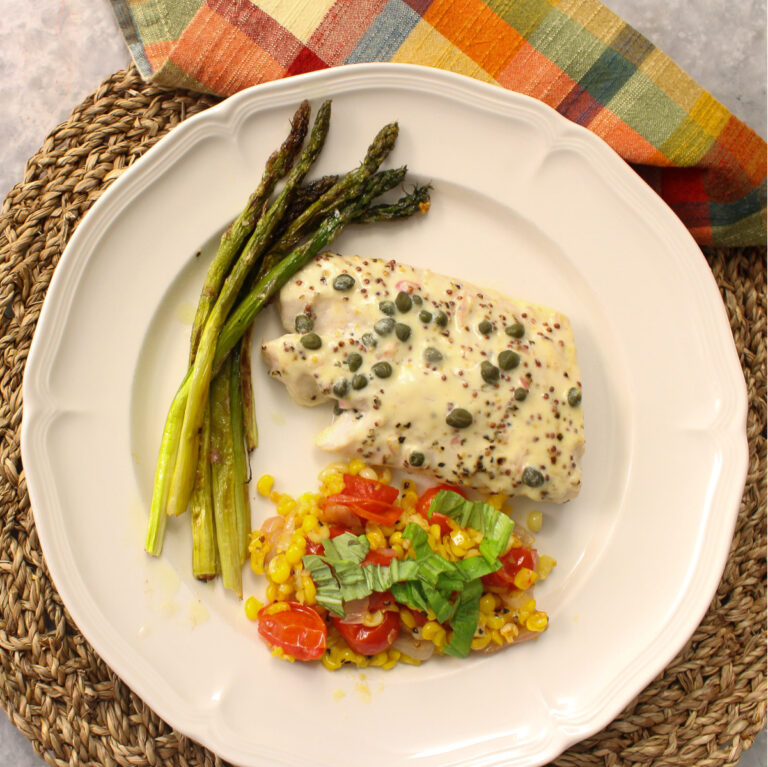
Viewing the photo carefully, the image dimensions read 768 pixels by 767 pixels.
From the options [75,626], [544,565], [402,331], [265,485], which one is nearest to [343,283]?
[402,331]

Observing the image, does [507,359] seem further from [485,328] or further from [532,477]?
[532,477]

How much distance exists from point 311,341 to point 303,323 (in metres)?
0.15

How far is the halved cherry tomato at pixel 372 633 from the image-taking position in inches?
164

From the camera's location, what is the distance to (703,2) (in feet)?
16.8

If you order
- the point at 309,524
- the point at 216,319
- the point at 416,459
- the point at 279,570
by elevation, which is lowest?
the point at 279,570

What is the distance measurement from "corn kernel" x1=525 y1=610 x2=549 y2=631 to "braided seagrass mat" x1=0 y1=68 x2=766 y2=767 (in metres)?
0.88

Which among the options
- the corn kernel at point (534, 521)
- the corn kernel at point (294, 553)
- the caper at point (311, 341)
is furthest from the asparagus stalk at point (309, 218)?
the corn kernel at point (534, 521)

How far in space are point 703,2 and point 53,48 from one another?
448cm

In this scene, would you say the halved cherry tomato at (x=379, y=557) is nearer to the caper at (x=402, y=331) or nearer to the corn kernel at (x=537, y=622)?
the corn kernel at (x=537, y=622)

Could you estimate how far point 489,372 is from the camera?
4.05 meters

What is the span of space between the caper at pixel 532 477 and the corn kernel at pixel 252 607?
1.74m

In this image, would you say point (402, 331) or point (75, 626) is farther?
point (75, 626)

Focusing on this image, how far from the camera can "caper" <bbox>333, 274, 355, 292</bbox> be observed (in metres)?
4.11

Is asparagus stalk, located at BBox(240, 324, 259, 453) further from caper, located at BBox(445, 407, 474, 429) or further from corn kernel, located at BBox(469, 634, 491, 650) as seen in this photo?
corn kernel, located at BBox(469, 634, 491, 650)
